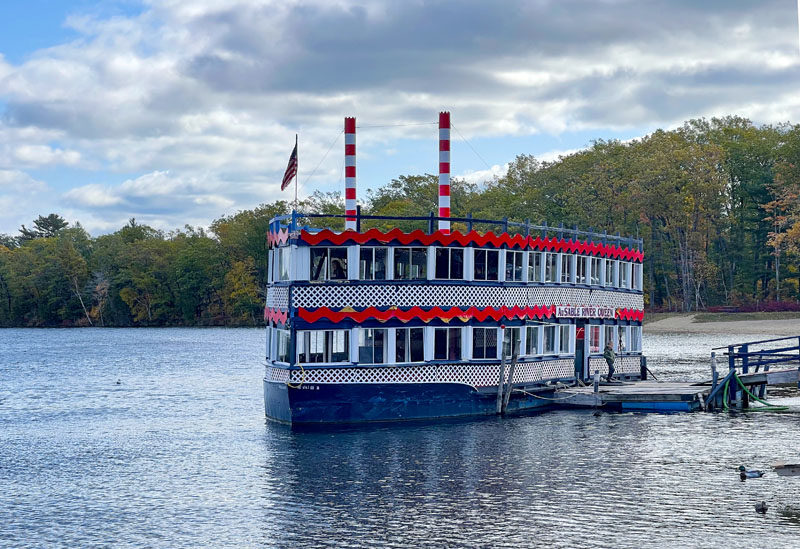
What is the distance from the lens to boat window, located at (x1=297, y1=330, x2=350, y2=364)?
1729 inches

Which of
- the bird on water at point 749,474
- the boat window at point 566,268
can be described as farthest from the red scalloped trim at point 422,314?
the bird on water at point 749,474

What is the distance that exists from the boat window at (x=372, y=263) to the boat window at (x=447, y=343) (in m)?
3.65

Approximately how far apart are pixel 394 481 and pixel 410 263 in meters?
13.0

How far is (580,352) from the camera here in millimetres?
55188

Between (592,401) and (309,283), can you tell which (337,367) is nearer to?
(309,283)

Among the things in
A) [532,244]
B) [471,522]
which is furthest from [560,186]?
[471,522]

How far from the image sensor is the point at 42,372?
93.6m

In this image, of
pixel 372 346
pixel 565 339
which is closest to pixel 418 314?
pixel 372 346

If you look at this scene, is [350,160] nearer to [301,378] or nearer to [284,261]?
[284,261]

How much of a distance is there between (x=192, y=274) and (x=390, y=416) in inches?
5849

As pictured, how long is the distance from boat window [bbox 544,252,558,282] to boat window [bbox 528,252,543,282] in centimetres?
49

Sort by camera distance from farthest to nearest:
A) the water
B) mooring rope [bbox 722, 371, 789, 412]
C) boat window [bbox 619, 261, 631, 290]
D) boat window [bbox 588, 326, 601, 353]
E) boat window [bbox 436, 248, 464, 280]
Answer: boat window [bbox 619, 261, 631, 290]
boat window [bbox 588, 326, 601, 353]
mooring rope [bbox 722, 371, 789, 412]
boat window [bbox 436, 248, 464, 280]
the water

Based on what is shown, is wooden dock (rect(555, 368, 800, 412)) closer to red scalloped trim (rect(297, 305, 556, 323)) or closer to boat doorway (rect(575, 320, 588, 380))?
boat doorway (rect(575, 320, 588, 380))

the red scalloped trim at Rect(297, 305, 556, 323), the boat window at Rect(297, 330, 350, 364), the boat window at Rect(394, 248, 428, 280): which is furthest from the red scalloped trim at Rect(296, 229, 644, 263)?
the boat window at Rect(297, 330, 350, 364)
